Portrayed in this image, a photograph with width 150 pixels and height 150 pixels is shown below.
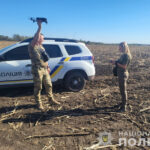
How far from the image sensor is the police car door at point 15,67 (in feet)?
18.0

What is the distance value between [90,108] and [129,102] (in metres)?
1.37

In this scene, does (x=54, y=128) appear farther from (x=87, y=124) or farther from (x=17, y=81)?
(x=17, y=81)

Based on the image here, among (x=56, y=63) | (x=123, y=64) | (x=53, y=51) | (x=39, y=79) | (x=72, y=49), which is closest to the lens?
(x=123, y=64)

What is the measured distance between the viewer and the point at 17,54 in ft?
18.5

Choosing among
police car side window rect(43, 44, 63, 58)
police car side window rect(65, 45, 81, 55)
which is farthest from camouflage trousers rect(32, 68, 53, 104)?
police car side window rect(65, 45, 81, 55)

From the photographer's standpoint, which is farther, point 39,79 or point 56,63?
point 56,63

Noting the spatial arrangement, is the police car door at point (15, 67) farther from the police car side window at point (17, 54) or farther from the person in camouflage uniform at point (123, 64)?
the person in camouflage uniform at point (123, 64)

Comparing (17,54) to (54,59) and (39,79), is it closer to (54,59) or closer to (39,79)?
(54,59)

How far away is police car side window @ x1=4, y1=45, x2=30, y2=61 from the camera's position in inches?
218

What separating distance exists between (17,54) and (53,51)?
4.14ft

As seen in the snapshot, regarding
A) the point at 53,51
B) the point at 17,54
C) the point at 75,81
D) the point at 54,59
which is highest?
the point at 53,51

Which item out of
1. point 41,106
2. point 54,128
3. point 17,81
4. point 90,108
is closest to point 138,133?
point 90,108

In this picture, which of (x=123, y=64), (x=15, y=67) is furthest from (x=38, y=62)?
(x=123, y=64)

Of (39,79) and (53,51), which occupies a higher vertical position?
→ (53,51)
